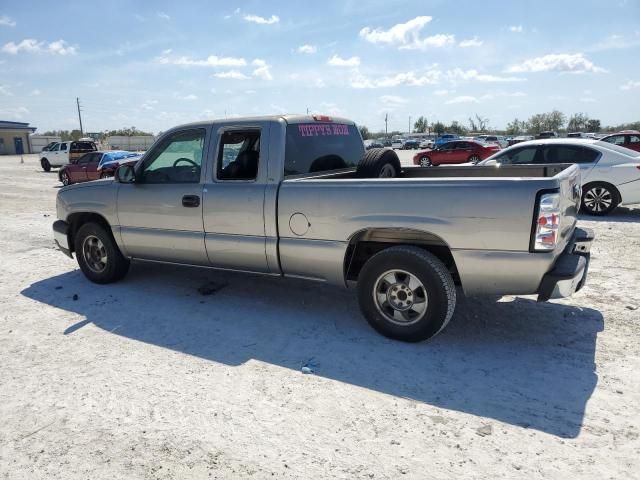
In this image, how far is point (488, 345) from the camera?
4.09 meters

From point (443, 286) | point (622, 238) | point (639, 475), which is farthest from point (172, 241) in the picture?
point (622, 238)

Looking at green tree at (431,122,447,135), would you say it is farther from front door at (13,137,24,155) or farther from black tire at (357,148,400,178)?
black tire at (357,148,400,178)

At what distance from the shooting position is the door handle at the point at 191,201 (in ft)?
16.3

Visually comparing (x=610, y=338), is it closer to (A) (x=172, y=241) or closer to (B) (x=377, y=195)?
(B) (x=377, y=195)

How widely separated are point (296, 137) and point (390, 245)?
56.8 inches

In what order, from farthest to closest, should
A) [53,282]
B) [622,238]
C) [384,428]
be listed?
1. [622,238]
2. [53,282]
3. [384,428]

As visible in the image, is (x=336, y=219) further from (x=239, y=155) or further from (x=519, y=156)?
(x=519, y=156)

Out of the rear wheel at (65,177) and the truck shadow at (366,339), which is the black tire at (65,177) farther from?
the truck shadow at (366,339)

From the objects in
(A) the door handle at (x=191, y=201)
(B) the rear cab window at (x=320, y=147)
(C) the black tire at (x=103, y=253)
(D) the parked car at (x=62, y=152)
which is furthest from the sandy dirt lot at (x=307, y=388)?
(D) the parked car at (x=62, y=152)

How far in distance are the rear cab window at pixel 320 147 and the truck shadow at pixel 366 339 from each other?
144 centimetres

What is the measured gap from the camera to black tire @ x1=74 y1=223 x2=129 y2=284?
584 cm

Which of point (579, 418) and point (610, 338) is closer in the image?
point (579, 418)

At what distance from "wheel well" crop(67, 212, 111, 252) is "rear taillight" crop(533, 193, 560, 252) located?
15.5 feet

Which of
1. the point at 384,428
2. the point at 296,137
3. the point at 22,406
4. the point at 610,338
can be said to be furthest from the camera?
the point at 296,137
